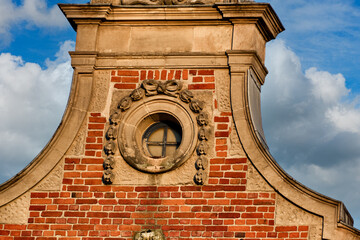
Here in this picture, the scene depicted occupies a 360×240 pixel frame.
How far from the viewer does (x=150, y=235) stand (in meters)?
14.4

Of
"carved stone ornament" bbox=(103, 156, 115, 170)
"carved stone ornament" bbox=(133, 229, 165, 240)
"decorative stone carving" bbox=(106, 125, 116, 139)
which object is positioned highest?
"decorative stone carving" bbox=(106, 125, 116, 139)

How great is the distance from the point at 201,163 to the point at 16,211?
2.54 meters

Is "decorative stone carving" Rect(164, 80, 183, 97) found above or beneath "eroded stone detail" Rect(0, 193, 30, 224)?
above

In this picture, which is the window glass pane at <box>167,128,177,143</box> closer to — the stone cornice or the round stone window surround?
the round stone window surround

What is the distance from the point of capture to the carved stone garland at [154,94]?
14.8 meters

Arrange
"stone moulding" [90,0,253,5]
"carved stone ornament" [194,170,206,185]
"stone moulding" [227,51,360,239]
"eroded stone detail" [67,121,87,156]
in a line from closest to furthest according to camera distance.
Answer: "stone moulding" [227,51,360,239]
"carved stone ornament" [194,170,206,185]
"eroded stone detail" [67,121,87,156]
"stone moulding" [90,0,253,5]

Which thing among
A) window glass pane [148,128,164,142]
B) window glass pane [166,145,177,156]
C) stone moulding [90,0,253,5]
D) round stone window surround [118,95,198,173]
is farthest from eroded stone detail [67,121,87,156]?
stone moulding [90,0,253,5]

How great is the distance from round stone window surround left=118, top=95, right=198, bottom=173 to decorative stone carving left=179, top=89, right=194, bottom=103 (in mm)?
64

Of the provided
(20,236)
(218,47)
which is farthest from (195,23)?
(20,236)

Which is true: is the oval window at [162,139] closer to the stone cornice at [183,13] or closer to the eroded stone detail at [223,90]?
the eroded stone detail at [223,90]

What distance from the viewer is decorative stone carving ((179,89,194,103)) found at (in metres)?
15.1

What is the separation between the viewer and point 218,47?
607 inches

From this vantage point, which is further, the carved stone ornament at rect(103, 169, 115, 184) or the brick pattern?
the brick pattern

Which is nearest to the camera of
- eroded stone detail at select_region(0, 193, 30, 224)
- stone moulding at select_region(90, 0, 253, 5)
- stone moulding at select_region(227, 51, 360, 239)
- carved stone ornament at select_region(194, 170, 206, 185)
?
stone moulding at select_region(227, 51, 360, 239)
